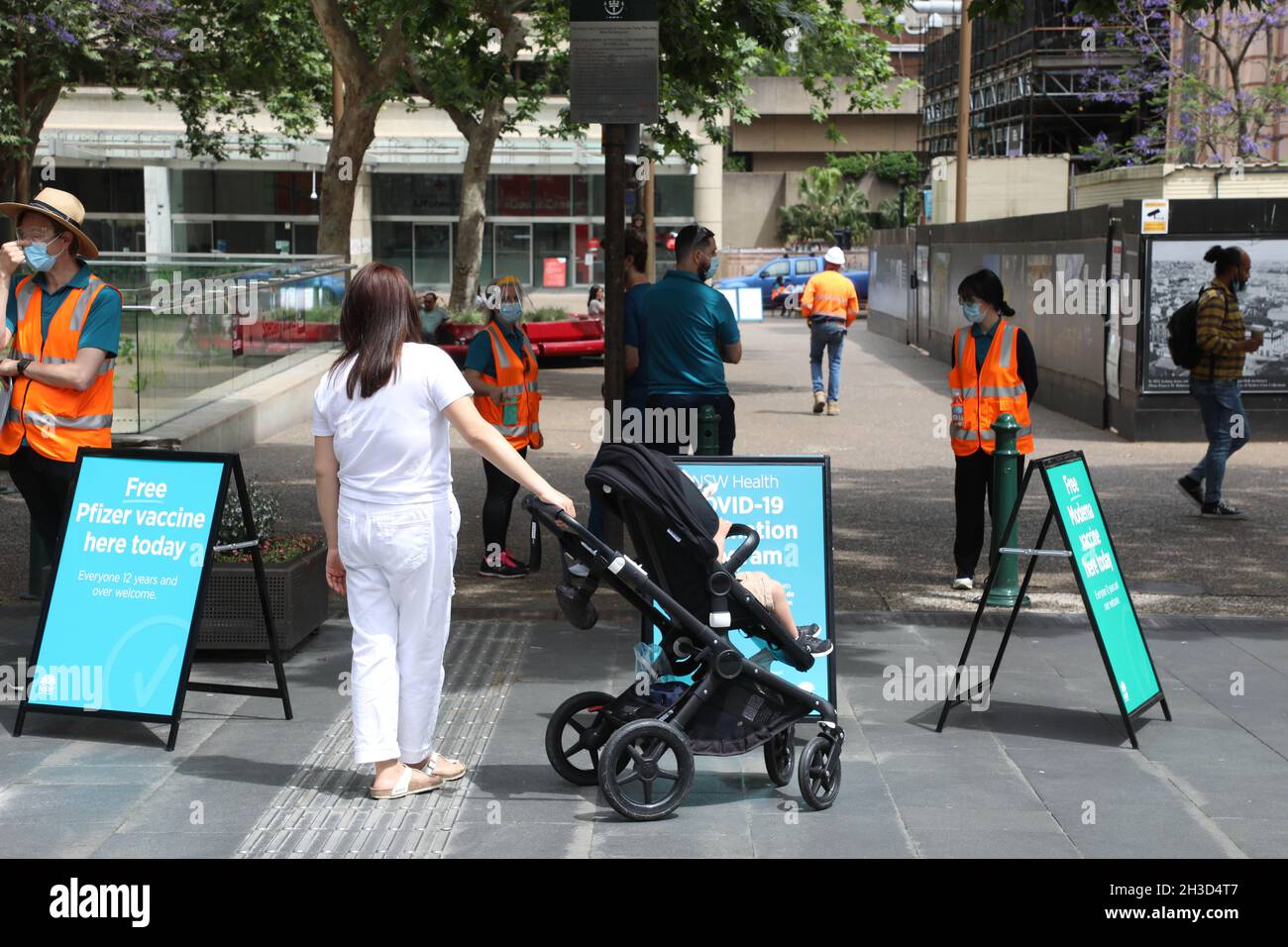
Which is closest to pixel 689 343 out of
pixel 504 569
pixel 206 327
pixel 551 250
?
pixel 504 569

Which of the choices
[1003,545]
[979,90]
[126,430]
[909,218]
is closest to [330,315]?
[126,430]

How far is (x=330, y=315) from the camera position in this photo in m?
23.1

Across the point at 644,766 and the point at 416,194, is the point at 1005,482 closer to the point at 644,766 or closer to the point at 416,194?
the point at 644,766

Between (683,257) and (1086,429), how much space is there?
9.66m

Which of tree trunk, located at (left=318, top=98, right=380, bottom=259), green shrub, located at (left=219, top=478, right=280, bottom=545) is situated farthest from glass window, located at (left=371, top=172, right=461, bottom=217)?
green shrub, located at (left=219, top=478, right=280, bottom=545)

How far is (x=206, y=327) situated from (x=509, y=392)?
6.75 metres

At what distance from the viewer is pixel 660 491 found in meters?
5.43

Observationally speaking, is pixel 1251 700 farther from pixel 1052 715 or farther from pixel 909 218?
pixel 909 218

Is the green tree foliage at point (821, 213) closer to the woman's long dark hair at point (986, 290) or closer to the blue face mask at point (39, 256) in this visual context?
the woman's long dark hair at point (986, 290)

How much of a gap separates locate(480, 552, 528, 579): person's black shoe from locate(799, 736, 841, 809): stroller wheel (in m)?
4.46

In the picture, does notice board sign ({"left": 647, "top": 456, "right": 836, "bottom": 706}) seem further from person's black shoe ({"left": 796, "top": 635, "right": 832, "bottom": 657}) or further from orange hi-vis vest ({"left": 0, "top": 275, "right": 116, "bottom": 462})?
orange hi-vis vest ({"left": 0, "top": 275, "right": 116, "bottom": 462})

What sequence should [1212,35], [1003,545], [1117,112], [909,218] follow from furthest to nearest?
[909,218] < [1117,112] < [1212,35] < [1003,545]

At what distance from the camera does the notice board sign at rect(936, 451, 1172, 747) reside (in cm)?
652

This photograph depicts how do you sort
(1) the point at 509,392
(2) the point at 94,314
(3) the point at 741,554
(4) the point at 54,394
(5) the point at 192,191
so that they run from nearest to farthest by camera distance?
(3) the point at 741,554 < (2) the point at 94,314 < (4) the point at 54,394 < (1) the point at 509,392 < (5) the point at 192,191
